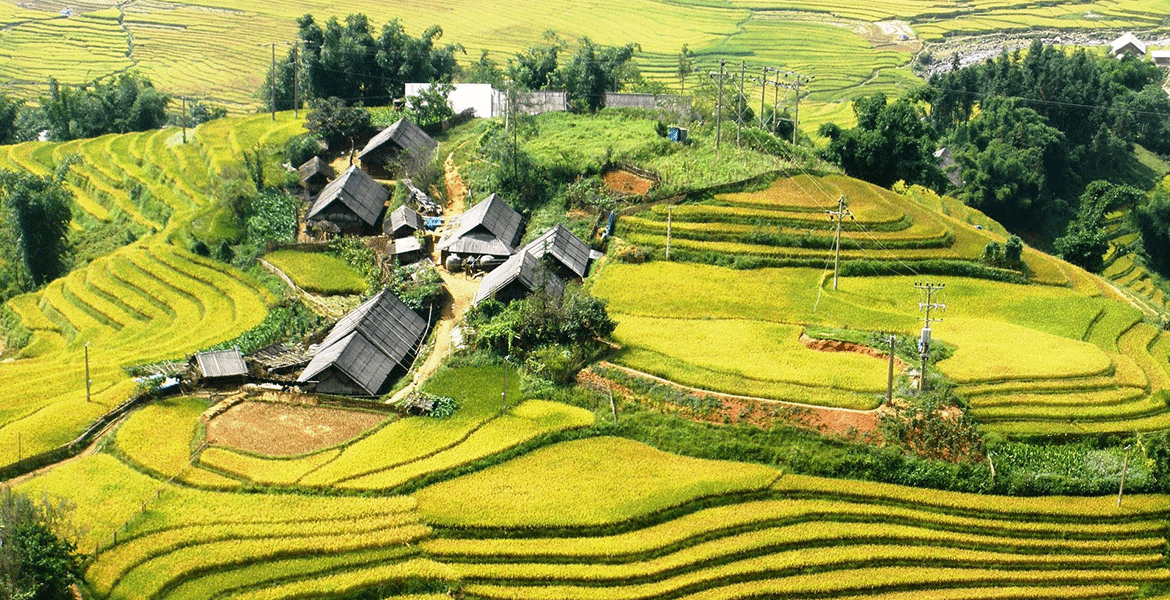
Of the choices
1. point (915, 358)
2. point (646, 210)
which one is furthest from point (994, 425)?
point (646, 210)

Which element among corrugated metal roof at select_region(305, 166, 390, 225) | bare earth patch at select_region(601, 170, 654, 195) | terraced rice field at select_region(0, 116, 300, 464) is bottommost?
terraced rice field at select_region(0, 116, 300, 464)

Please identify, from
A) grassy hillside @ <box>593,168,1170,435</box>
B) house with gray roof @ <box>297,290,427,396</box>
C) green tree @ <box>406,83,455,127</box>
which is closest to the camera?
grassy hillside @ <box>593,168,1170,435</box>

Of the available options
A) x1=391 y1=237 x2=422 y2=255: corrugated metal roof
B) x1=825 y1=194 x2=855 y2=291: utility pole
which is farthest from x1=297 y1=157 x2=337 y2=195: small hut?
x1=825 y1=194 x2=855 y2=291: utility pole

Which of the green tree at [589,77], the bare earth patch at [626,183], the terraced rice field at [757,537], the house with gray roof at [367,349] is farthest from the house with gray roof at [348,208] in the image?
the terraced rice field at [757,537]

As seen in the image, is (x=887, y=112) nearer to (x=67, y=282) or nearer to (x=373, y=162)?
(x=373, y=162)

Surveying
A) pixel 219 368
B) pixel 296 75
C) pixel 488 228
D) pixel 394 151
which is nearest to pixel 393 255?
pixel 488 228

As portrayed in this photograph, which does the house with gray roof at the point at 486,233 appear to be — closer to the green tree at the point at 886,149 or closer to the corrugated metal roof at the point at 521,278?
the corrugated metal roof at the point at 521,278

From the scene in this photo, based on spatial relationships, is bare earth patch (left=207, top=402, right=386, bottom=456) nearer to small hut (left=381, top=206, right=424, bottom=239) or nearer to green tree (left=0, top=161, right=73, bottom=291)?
small hut (left=381, top=206, right=424, bottom=239)
